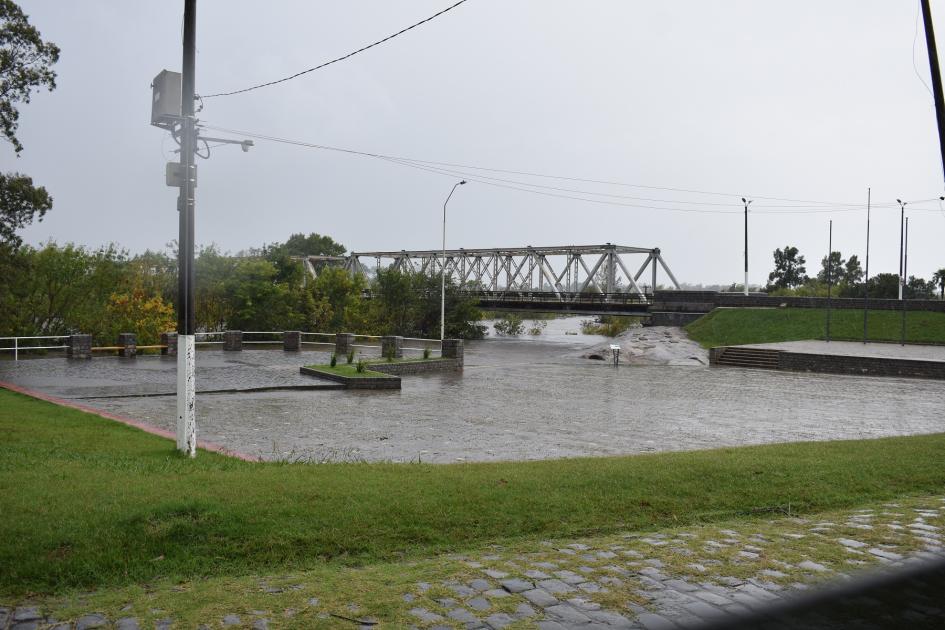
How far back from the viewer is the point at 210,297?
46.1 meters

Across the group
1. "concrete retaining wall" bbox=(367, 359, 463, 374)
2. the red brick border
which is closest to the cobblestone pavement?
the red brick border

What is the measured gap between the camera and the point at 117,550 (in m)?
5.80

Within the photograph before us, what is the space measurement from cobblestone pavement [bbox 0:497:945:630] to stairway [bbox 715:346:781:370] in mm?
30684

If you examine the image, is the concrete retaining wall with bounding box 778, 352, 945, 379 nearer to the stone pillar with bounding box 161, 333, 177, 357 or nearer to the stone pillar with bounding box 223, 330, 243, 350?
the stone pillar with bounding box 223, 330, 243, 350

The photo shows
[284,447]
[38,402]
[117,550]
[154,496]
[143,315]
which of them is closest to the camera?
[117,550]

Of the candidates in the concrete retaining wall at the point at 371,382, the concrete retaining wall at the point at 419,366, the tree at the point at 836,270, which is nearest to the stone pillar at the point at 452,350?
the concrete retaining wall at the point at 419,366

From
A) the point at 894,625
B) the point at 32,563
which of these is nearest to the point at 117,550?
the point at 32,563

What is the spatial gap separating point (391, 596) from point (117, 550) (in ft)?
7.83

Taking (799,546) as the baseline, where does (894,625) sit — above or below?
above

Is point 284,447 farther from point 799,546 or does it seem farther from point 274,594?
point 799,546

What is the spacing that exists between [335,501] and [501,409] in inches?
435

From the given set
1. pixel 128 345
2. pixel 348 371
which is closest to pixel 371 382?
pixel 348 371

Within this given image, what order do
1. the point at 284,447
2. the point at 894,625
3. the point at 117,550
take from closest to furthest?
1. the point at 894,625
2. the point at 117,550
3. the point at 284,447

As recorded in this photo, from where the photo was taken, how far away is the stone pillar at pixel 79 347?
29484 millimetres
